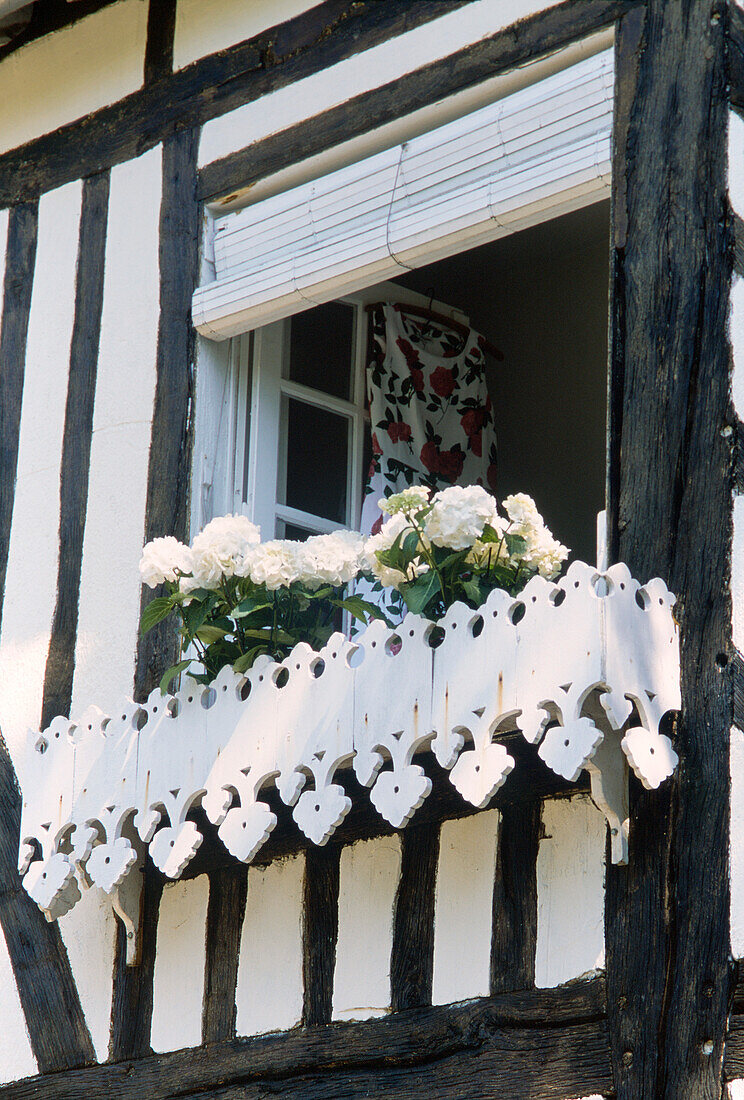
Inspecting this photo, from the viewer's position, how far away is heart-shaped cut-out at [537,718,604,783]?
109 inches

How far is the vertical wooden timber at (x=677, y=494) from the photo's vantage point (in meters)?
2.87

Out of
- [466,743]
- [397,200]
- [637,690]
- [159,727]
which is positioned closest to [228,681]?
[159,727]

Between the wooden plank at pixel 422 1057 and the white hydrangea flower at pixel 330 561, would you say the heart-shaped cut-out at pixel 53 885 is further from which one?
the white hydrangea flower at pixel 330 561

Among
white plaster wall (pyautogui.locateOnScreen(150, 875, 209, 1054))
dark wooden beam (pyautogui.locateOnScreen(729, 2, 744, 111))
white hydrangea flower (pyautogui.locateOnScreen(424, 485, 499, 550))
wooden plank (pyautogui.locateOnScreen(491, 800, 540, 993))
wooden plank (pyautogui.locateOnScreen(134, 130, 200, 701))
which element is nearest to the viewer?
wooden plank (pyautogui.locateOnScreen(491, 800, 540, 993))

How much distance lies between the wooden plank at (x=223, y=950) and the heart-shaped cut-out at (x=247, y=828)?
1.10ft

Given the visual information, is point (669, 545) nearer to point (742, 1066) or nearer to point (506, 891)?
point (506, 891)

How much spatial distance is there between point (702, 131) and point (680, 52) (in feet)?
0.69

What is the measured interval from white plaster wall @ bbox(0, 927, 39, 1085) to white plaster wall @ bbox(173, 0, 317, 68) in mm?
2470

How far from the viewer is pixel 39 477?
172 inches

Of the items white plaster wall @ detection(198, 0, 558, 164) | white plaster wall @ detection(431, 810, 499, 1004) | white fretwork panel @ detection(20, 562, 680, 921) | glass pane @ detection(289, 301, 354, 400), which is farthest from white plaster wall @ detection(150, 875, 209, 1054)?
white plaster wall @ detection(198, 0, 558, 164)

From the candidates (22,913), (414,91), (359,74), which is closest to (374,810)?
(22,913)

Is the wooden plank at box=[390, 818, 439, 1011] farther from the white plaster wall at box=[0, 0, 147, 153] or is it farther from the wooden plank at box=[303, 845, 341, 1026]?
the white plaster wall at box=[0, 0, 147, 153]

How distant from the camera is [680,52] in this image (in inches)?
134

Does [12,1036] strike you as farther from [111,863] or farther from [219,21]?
[219,21]
